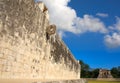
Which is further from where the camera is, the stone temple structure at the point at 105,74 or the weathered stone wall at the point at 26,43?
the stone temple structure at the point at 105,74

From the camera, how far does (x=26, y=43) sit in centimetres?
779

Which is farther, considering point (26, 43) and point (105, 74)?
point (105, 74)

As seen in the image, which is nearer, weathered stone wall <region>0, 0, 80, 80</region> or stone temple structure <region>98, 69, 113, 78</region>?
weathered stone wall <region>0, 0, 80, 80</region>

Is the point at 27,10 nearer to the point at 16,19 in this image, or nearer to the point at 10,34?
the point at 16,19

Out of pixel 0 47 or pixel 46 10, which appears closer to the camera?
pixel 0 47

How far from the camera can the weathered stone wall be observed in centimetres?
626

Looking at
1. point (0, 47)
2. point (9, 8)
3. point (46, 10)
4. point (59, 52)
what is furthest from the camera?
point (59, 52)

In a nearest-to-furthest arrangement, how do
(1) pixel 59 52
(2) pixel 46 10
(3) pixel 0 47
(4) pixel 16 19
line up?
(3) pixel 0 47 < (4) pixel 16 19 < (2) pixel 46 10 < (1) pixel 59 52

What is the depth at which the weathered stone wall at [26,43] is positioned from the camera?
20.5 feet

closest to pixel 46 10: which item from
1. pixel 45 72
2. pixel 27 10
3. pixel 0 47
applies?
pixel 27 10

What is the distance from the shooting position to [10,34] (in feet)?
21.4

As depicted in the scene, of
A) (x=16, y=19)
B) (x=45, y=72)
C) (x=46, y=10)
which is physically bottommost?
(x=45, y=72)

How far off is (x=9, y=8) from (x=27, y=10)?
4.74ft

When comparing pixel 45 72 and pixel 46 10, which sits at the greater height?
pixel 46 10
